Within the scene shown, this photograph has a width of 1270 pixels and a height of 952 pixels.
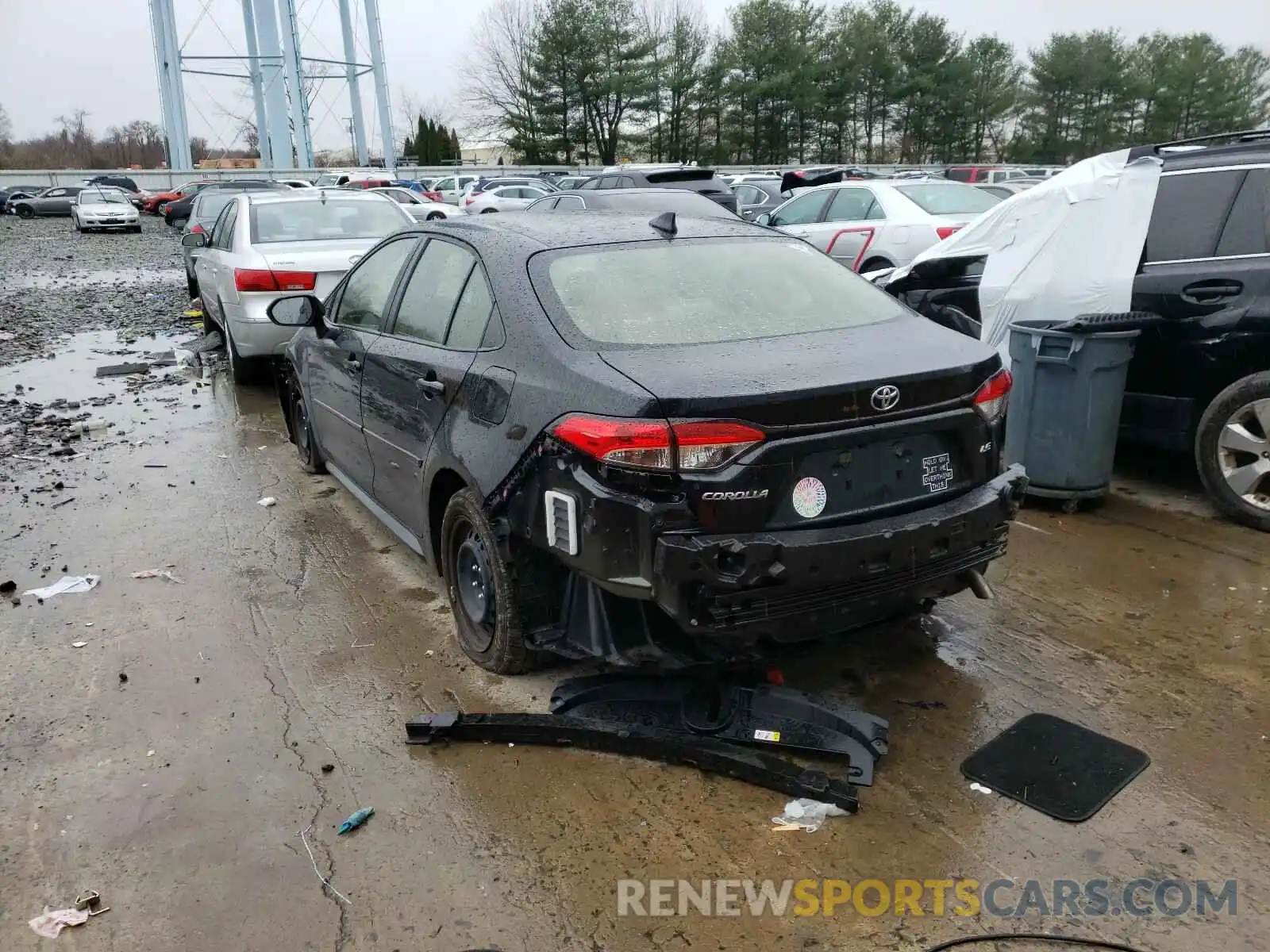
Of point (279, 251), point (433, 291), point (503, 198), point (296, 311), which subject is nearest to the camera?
point (433, 291)

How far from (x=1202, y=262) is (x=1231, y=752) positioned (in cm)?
313

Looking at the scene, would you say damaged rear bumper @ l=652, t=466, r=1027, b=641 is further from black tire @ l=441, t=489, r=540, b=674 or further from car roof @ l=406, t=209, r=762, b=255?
car roof @ l=406, t=209, r=762, b=255

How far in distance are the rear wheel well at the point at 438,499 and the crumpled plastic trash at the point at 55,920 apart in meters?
1.82

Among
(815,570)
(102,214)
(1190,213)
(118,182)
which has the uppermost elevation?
(118,182)

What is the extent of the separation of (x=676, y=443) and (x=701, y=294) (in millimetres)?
1029

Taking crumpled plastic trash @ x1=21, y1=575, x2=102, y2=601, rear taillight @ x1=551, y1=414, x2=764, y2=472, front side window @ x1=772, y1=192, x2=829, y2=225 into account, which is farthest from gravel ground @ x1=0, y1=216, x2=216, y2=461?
front side window @ x1=772, y1=192, x2=829, y2=225

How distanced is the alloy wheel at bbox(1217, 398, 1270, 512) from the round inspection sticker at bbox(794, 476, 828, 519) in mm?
3240

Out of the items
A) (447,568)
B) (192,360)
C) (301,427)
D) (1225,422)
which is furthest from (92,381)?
(1225,422)

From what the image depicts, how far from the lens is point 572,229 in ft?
13.4

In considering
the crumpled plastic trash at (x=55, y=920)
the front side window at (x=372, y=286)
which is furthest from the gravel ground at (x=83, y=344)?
the crumpled plastic trash at (x=55, y=920)

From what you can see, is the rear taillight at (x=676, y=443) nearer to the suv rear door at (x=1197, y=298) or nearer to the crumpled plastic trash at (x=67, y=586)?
the crumpled plastic trash at (x=67, y=586)

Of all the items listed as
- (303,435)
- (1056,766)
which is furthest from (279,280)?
(1056,766)

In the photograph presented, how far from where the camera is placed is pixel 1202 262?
532 cm

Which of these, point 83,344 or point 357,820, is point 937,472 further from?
point 83,344
